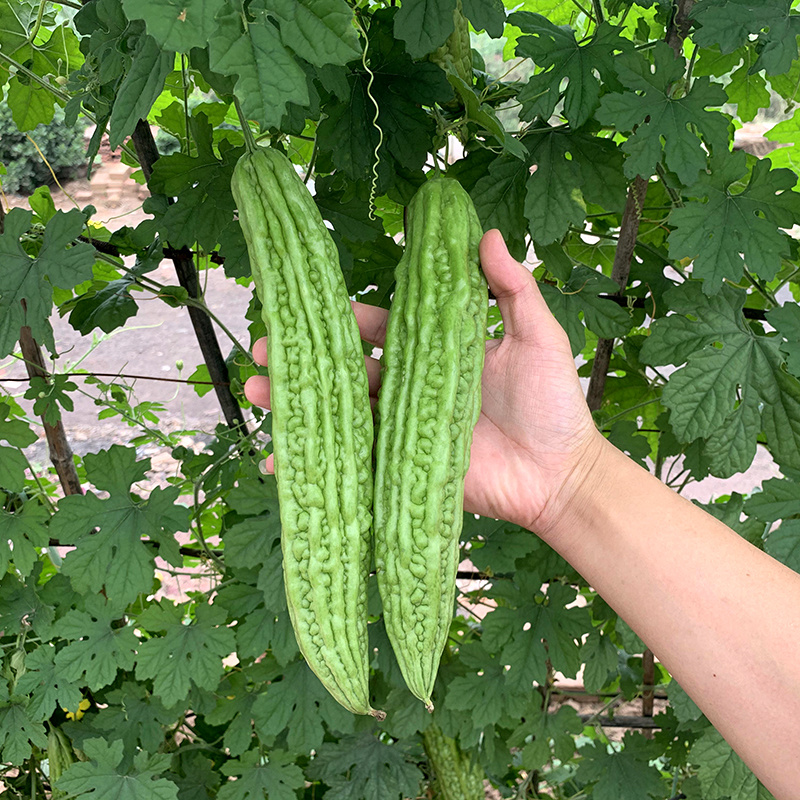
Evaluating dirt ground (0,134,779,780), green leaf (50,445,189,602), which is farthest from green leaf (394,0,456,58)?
dirt ground (0,134,779,780)

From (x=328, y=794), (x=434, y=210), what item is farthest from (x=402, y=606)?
(x=328, y=794)

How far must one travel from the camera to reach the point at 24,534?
68.3 inches

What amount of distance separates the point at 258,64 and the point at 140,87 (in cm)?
21

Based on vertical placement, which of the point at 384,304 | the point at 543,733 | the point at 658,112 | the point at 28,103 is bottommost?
the point at 543,733

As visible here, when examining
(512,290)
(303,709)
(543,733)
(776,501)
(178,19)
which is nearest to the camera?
(178,19)

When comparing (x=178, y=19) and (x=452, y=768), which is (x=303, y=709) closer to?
(x=452, y=768)

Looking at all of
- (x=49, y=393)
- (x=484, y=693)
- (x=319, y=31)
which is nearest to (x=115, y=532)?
(x=49, y=393)

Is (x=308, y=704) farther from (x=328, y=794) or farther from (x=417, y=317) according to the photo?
(x=417, y=317)

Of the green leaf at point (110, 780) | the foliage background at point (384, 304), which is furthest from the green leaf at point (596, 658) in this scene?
the green leaf at point (110, 780)

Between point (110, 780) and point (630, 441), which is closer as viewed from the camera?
point (110, 780)

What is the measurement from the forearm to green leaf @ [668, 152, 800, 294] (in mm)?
406

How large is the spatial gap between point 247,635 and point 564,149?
4.14 feet

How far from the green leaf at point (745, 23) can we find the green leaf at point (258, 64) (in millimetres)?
768

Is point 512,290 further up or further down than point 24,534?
further up
